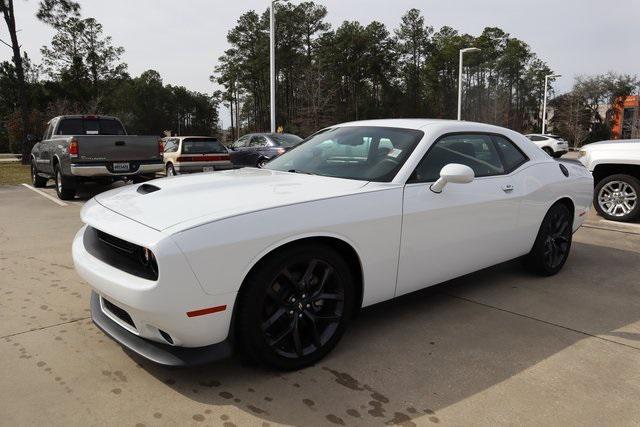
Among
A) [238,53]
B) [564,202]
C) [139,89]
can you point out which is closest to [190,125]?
[139,89]

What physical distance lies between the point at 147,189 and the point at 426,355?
209 centimetres

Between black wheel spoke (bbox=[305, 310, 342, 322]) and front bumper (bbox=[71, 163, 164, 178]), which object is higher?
front bumper (bbox=[71, 163, 164, 178])

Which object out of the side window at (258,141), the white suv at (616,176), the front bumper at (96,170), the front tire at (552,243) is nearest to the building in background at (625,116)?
the side window at (258,141)

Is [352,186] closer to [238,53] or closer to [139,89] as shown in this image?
[238,53]

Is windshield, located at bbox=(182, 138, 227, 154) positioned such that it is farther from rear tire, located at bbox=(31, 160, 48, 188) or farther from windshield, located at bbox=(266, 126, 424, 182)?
windshield, located at bbox=(266, 126, 424, 182)

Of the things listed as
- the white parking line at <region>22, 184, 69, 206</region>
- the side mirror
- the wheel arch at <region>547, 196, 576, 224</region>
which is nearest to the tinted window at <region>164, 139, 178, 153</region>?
the white parking line at <region>22, 184, 69, 206</region>

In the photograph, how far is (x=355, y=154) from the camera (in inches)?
146

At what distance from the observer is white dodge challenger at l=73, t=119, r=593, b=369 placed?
2449mm

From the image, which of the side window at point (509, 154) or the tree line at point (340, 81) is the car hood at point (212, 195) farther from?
the tree line at point (340, 81)

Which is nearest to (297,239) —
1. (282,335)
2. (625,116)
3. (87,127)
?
(282,335)

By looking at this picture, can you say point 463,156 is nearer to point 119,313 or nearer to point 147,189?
point 147,189

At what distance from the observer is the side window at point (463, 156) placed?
11.4ft

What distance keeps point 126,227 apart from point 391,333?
6.16ft

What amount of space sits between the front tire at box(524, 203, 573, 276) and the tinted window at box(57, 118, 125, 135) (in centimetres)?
992
